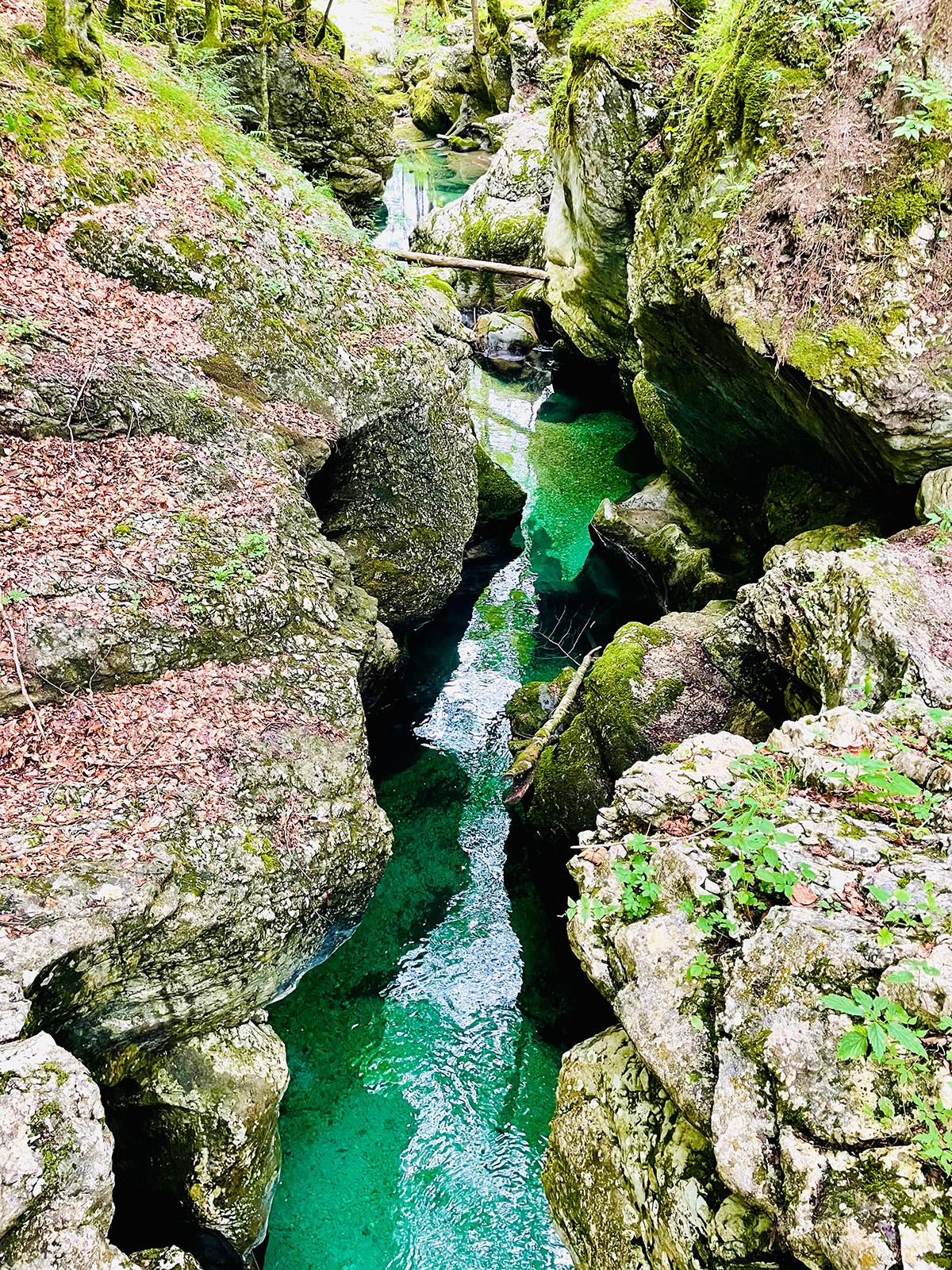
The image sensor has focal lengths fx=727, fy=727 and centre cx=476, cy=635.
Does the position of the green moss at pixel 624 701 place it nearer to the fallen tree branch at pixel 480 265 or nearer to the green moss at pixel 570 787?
the green moss at pixel 570 787

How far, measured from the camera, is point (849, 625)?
21.3 feet

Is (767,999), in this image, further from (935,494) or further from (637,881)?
(935,494)

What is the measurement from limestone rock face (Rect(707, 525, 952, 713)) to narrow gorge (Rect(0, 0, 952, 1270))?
5cm

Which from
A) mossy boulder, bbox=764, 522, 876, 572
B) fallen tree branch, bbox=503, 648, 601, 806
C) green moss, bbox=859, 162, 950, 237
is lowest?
fallen tree branch, bbox=503, 648, 601, 806

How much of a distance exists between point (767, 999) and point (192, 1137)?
14.2ft

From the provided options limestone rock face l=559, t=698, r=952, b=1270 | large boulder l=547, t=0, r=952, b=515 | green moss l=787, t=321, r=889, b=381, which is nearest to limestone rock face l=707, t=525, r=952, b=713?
limestone rock face l=559, t=698, r=952, b=1270

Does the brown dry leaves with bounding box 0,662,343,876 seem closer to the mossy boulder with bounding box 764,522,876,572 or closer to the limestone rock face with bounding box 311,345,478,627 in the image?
the limestone rock face with bounding box 311,345,478,627

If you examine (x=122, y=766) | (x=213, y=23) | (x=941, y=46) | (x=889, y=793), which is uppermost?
(x=941, y=46)

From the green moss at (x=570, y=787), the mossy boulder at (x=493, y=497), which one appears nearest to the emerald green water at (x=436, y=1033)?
the green moss at (x=570, y=787)

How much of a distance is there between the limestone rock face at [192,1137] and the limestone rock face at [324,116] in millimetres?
19278

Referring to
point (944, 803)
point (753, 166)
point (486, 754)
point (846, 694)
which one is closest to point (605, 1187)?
point (944, 803)

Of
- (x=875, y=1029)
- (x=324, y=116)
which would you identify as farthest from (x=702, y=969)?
(x=324, y=116)

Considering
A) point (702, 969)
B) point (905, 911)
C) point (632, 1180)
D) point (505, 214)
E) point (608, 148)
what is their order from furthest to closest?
point (505, 214), point (608, 148), point (632, 1180), point (702, 969), point (905, 911)

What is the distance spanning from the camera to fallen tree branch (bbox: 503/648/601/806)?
10.2 meters
